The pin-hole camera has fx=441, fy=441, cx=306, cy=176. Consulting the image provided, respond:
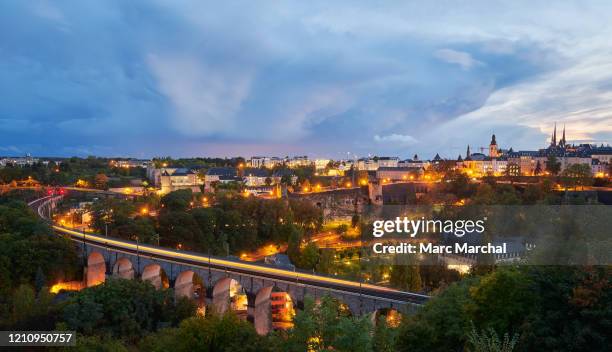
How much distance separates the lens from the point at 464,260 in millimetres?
34281

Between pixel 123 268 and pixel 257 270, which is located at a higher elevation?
pixel 257 270

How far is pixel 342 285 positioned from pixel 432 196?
42.0 metres

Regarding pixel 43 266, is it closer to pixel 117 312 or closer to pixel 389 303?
pixel 117 312

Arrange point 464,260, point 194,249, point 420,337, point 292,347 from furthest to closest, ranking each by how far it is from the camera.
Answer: point 194,249
point 464,260
point 420,337
point 292,347

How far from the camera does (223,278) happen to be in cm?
2608

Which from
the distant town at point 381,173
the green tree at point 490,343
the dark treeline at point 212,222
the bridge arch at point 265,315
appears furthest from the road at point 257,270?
the distant town at point 381,173

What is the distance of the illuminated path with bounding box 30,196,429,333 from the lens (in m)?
20.8

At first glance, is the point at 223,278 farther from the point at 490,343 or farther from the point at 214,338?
the point at 490,343

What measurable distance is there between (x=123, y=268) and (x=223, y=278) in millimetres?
8474

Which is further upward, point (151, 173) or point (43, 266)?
point (151, 173)

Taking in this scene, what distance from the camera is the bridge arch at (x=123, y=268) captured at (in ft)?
97.3

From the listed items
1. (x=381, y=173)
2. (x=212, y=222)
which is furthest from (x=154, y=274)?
(x=381, y=173)

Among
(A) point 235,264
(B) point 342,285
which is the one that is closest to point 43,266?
(A) point 235,264

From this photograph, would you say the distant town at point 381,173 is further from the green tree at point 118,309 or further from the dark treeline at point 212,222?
the green tree at point 118,309
